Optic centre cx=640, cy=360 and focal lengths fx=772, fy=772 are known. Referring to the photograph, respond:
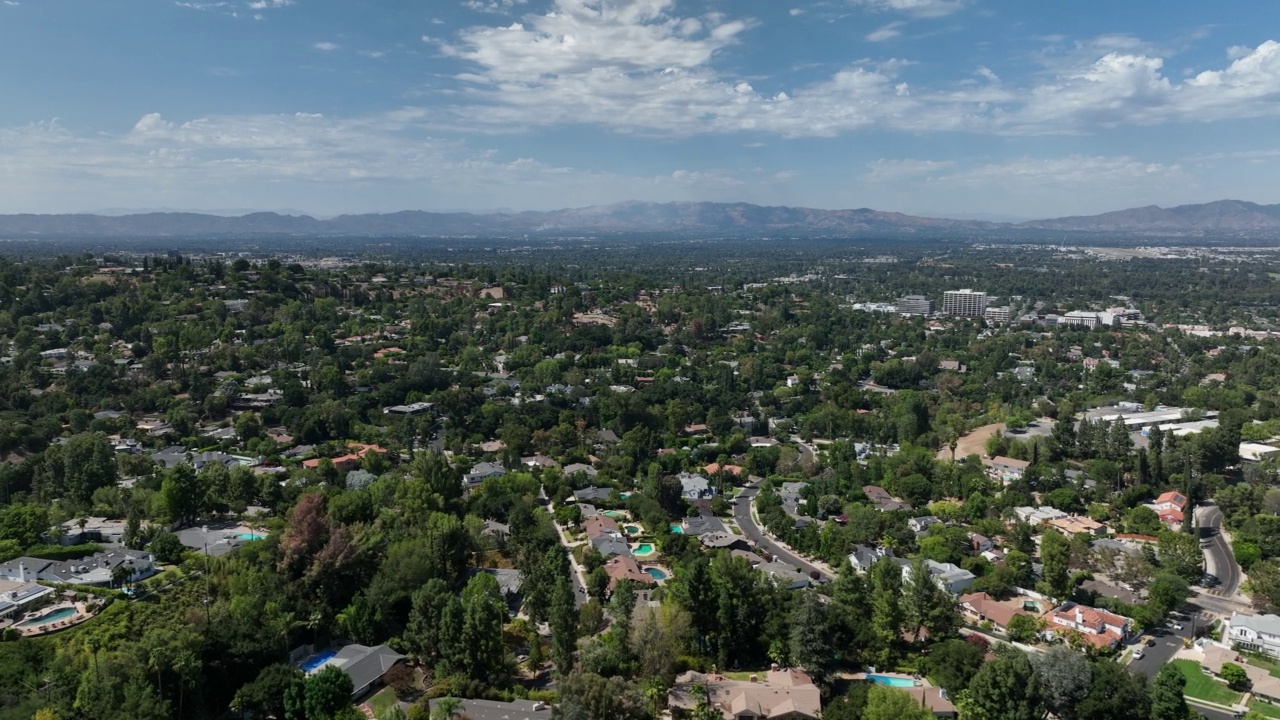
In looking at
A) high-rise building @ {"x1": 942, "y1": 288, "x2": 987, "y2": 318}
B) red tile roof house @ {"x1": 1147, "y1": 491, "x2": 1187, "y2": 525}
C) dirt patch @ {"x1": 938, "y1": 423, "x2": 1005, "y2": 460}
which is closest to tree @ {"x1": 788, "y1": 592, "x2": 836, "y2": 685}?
red tile roof house @ {"x1": 1147, "y1": 491, "x2": 1187, "y2": 525}

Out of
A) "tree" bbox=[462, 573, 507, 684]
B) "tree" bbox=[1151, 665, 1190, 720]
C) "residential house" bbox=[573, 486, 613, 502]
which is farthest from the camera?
"residential house" bbox=[573, 486, 613, 502]

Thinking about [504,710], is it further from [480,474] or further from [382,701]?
[480,474]

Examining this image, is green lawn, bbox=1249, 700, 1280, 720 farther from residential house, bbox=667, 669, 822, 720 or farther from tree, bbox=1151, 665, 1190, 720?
residential house, bbox=667, 669, 822, 720

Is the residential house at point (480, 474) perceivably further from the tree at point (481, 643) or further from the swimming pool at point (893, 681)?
the swimming pool at point (893, 681)

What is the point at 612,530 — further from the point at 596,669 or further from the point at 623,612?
the point at 596,669

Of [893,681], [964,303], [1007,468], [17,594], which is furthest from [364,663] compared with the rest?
[964,303]

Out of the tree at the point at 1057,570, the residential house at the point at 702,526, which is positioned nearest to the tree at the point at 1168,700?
the tree at the point at 1057,570

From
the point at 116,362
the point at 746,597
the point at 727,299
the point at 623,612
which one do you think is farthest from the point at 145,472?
the point at 727,299
